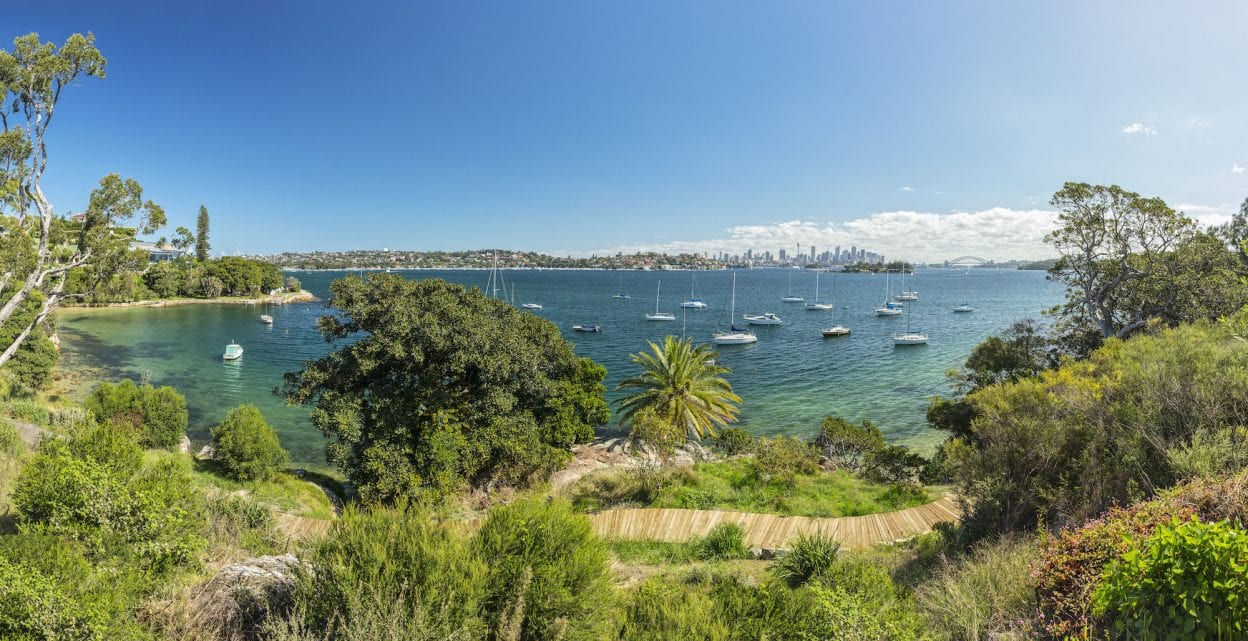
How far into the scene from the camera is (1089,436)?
29.5 feet

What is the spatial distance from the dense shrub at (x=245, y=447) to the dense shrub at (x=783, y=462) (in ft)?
53.2

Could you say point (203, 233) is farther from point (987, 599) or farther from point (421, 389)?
point (987, 599)

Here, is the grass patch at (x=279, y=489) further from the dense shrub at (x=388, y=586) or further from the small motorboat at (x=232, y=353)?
the small motorboat at (x=232, y=353)

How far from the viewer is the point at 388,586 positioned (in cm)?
495

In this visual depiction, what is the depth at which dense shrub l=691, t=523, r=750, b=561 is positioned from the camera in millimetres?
11320

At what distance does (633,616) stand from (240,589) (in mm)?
4309

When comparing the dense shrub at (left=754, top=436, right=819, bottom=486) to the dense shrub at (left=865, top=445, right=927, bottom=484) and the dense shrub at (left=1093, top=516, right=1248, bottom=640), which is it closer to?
the dense shrub at (left=865, top=445, right=927, bottom=484)

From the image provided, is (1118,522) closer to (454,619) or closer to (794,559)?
(794,559)

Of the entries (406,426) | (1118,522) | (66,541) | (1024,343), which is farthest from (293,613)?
(1024,343)

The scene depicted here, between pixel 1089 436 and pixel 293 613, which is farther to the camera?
pixel 1089 436

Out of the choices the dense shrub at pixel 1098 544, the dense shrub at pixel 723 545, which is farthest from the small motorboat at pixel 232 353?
the dense shrub at pixel 1098 544

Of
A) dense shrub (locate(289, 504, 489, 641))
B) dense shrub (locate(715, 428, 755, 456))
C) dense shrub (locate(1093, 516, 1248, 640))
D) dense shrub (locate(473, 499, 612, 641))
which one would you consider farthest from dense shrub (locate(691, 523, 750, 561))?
dense shrub (locate(715, 428, 755, 456))

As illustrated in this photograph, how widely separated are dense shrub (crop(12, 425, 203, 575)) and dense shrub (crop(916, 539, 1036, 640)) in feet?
28.7

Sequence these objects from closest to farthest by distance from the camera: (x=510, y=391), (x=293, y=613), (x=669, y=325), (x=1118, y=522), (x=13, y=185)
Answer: (x=293, y=613)
(x=1118, y=522)
(x=13, y=185)
(x=510, y=391)
(x=669, y=325)
